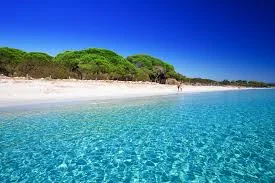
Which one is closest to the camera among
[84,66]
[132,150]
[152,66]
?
[132,150]

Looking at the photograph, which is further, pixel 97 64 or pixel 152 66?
pixel 152 66

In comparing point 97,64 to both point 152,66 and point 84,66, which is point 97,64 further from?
point 152,66

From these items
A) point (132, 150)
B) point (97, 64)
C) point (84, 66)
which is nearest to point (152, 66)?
point (97, 64)

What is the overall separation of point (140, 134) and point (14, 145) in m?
5.10

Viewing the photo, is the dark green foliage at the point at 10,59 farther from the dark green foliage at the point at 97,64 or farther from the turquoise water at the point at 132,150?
the turquoise water at the point at 132,150

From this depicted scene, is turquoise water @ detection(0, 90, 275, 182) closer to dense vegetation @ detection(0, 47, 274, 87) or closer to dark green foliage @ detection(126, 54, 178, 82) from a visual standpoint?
dense vegetation @ detection(0, 47, 274, 87)

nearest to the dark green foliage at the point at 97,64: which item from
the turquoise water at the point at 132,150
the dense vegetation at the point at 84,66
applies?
the dense vegetation at the point at 84,66

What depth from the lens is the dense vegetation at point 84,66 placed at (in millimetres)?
42719

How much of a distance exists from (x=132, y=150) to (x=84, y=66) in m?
43.0

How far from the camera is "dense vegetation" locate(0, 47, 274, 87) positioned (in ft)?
140

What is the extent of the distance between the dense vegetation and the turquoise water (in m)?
29.1

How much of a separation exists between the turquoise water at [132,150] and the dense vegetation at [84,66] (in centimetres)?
2912

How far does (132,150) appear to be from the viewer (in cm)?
952

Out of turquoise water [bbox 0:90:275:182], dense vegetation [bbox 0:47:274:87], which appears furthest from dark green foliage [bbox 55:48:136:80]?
turquoise water [bbox 0:90:275:182]
